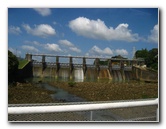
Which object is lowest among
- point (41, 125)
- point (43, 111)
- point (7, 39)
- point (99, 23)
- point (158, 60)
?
point (41, 125)

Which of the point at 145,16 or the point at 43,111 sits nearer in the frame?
the point at 43,111

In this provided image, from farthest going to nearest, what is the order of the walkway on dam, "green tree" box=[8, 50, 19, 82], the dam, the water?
the water
the dam
"green tree" box=[8, 50, 19, 82]
the walkway on dam

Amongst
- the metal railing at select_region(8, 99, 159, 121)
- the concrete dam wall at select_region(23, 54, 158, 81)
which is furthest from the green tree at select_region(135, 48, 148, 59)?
the metal railing at select_region(8, 99, 159, 121)

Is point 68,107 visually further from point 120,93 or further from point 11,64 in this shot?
point 120,93

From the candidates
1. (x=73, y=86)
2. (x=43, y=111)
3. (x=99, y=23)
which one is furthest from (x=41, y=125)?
(x=73, y=86)

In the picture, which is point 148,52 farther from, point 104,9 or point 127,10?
point 104,9

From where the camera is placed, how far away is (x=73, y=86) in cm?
614

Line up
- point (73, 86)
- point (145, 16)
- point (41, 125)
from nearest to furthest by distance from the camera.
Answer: point (41, 125), point (145, 16), point (73, 86)

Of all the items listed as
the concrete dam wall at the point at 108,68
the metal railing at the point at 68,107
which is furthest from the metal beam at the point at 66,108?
the concrete dam wall at the point at 108,68

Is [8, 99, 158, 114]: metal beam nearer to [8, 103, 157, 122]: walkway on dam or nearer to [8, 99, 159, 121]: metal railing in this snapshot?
[8, 99, 159, 121]: metal railing

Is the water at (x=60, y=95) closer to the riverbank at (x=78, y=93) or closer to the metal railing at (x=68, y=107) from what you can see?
the riverbank at (x=78, y=93)
